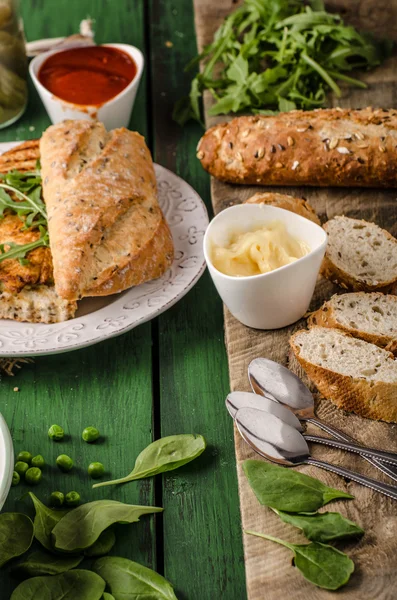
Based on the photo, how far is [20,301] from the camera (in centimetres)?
287

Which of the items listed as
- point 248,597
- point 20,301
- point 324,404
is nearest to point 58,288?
point 20,301

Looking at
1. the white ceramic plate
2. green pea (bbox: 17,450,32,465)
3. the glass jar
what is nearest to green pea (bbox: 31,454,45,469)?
green pea (bbox: 17,450,32,465)

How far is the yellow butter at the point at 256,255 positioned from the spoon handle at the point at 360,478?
0.66 meters

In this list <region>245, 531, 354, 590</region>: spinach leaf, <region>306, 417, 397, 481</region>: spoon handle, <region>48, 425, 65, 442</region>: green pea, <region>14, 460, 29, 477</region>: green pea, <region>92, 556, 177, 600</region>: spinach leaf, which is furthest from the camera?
<region>48, 425, 65, 442</region>: green pea

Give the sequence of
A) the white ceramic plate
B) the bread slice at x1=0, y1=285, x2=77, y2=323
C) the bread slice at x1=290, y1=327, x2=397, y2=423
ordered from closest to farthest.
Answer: the bread slice at x1=290, y1=327, x2=397, y2=423 → the white ceramic plate → the bread slice at x1=0, y1=285, x2=77, y2=323

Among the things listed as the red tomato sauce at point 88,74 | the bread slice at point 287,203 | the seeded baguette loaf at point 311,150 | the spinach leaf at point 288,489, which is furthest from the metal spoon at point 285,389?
the red tomato sauce at point 88,74

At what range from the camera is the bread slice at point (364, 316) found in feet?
8.56

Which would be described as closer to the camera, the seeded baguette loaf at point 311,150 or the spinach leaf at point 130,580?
the spinach leaf at point 130,580

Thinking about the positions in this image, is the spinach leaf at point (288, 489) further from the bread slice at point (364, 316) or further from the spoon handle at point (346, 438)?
the bread slice at point (364, 316)

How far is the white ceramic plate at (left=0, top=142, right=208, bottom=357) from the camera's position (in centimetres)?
274

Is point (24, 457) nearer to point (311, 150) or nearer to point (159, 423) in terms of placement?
point (159, 423)

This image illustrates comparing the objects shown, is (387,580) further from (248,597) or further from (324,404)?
(324,404)

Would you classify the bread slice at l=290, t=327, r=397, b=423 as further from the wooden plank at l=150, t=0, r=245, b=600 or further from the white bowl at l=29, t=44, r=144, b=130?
the white bowl at l=29, t=44, r=144, b=130

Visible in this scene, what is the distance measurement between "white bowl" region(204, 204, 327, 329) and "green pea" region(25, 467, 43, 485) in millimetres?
856
